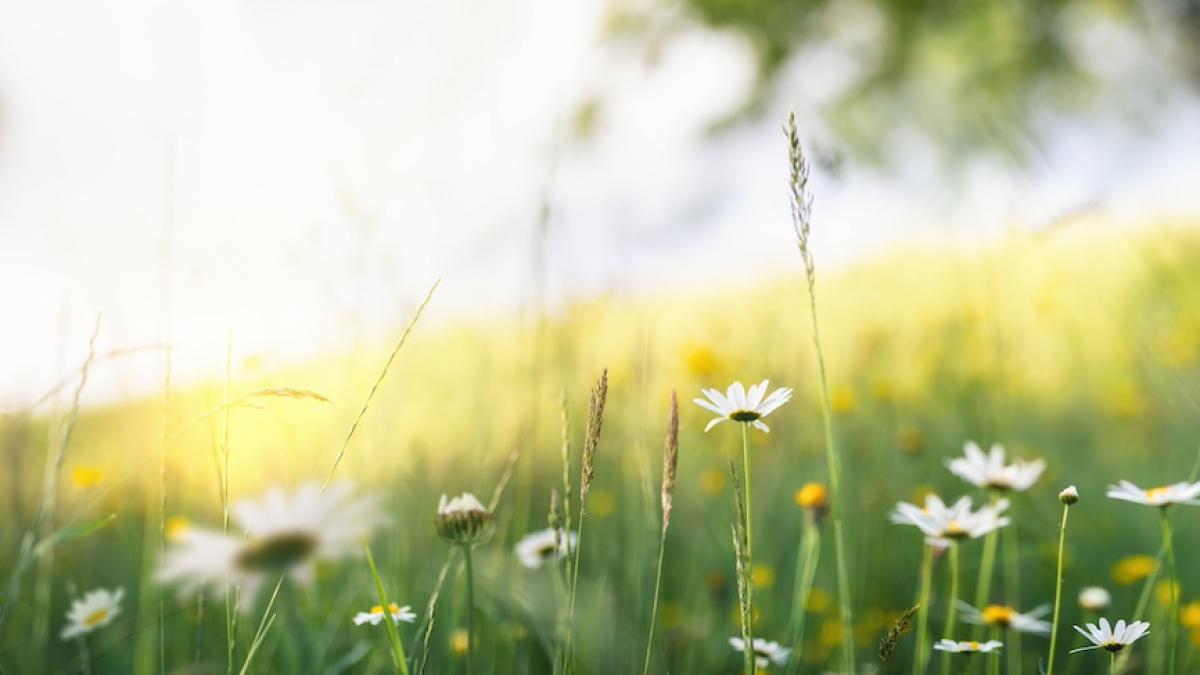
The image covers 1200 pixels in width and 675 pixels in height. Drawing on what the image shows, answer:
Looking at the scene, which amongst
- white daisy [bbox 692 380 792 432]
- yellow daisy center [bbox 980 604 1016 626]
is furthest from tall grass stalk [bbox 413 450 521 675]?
yellow daisy center [bbox 980 604 1016 626]

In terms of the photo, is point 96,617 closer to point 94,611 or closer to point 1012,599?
point 94,611

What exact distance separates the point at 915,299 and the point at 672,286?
2.30m

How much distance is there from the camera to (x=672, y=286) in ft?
20.5

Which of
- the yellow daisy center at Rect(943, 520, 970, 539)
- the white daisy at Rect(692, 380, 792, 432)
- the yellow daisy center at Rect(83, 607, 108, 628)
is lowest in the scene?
the yellow daisy center at Rect(83, 607, 108, 628)

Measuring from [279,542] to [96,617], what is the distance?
0.36 meters

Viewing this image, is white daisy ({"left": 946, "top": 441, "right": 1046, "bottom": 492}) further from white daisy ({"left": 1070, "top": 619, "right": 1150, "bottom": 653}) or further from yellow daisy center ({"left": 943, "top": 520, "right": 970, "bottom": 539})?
white daisy ({"left": 1070, "top": 619, "right": 1150, "bottom": 653})

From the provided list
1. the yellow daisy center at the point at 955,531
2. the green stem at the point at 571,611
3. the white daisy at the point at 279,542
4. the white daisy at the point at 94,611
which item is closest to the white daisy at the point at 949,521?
the yellow daisy center at the point at 955,531

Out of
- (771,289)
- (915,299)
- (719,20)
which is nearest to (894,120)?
(719,20)

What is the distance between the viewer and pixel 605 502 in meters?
1.82

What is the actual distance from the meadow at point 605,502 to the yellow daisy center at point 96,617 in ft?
0.07

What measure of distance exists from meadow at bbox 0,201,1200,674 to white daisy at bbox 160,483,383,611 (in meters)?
0.02

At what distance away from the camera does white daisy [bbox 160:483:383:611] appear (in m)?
0.59

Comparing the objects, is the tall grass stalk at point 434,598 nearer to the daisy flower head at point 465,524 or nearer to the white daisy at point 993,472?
the daisy flower head at point 465,524

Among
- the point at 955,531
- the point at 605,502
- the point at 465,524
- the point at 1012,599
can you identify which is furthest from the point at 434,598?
the point at 605,502
